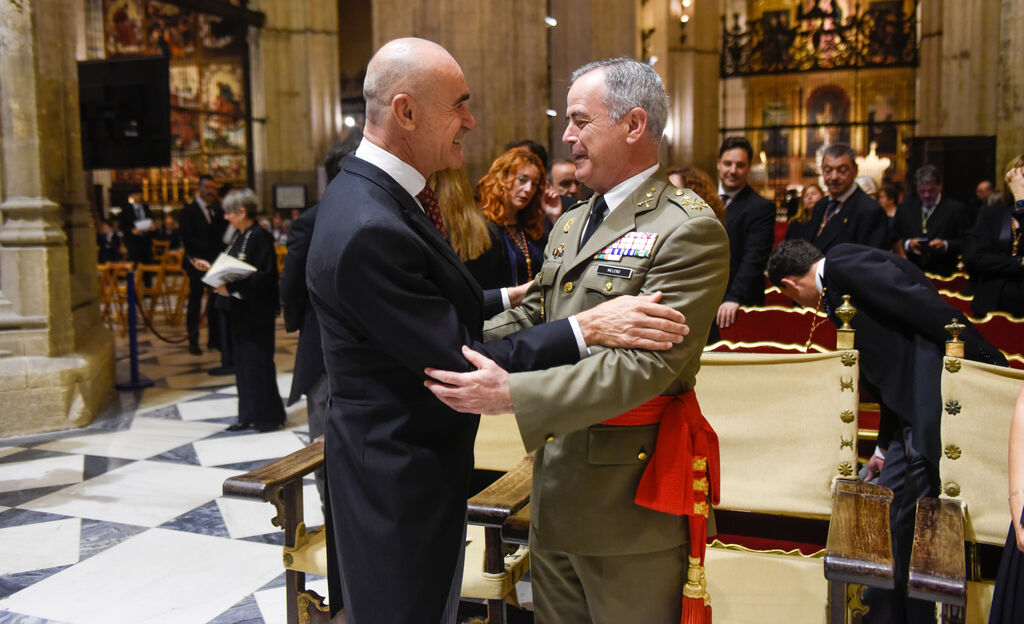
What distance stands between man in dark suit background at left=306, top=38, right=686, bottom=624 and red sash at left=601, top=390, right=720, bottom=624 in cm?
26

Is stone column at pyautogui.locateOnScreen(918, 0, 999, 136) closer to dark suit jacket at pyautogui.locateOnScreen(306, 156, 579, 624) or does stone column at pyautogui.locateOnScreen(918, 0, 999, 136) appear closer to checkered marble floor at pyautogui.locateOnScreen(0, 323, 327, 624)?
checkered marble floor at pyautogui.locateOnScreen(0, 323, 327, 624)

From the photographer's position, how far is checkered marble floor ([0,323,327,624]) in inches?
130

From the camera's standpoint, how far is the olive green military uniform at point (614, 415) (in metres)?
1.66

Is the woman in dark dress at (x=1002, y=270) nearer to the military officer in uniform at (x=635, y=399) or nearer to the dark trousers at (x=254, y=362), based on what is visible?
the military officer in uniform at (x=635, y=399)

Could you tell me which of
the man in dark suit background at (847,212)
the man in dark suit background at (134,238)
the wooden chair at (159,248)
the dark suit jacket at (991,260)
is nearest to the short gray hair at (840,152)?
the man in dark suit background at (847,212)

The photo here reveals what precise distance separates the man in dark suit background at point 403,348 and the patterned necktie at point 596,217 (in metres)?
0.33

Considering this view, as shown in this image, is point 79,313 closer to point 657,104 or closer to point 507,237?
point 507,237

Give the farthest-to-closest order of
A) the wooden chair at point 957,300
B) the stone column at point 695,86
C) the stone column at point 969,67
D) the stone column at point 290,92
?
the stone column at point 695,86
the stone column at point 290,92
the stone column at point 969,67
the wooden chair at point 957,300

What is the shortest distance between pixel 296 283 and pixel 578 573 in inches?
108

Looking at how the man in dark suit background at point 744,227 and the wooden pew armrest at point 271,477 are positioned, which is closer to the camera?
the wooden pew armrest at point 271,477

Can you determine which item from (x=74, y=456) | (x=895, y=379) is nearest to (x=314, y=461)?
(x=895, y=379)

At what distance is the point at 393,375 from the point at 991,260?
16.2 feet

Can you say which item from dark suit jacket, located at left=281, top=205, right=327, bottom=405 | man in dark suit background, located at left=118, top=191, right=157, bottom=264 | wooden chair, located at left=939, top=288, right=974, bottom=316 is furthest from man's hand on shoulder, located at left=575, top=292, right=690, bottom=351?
man in dark suit background, located at left=118, top=191, right=157, bottom=264

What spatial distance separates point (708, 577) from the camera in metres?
2.51
